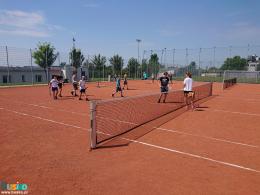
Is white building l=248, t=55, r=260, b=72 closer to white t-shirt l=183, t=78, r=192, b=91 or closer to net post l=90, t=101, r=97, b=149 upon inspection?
white t-shirt l=183, t=78, r=192, b=91

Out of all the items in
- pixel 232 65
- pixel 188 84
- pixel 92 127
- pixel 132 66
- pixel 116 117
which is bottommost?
pixel 116 117

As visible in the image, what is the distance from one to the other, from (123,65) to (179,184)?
5019 cm

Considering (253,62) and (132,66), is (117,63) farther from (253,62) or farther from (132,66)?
(253,62)

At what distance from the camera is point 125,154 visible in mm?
6211

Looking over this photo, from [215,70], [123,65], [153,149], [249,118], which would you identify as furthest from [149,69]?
[153,149]

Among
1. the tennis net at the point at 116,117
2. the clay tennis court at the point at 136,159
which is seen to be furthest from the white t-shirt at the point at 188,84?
the clay tennis court at the point at 136,159

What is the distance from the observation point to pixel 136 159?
5.88 m

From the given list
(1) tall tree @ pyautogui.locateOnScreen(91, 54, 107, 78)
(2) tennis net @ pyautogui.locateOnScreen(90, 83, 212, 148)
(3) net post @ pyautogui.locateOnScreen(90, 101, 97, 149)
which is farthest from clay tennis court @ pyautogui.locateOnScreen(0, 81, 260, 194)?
(1) tall tree @ pyautogui.locateOnScreen(91, 54, 107, 78)

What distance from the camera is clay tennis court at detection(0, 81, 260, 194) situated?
4.61 metres

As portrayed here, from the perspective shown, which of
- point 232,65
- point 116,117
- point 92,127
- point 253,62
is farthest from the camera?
point 253,62

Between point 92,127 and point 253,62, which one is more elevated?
point 253,62

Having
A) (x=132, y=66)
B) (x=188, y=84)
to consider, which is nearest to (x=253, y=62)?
(x=132, y=66)

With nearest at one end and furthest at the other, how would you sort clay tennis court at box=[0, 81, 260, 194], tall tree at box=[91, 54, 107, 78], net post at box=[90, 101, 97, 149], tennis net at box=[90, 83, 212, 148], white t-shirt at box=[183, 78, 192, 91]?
clay tennis court at box=[0, 81, 260, 194] < net post at box=[90, 101, 97, 149] < tennis net at box=[90, 83, 212, 148] < white t-shirt at box=[183, 78, 192, 91] < tall tree at box=[91, 54, 107, 78]

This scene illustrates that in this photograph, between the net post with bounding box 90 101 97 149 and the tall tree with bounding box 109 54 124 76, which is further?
the tall tree with bounding box 109 54 124 76
